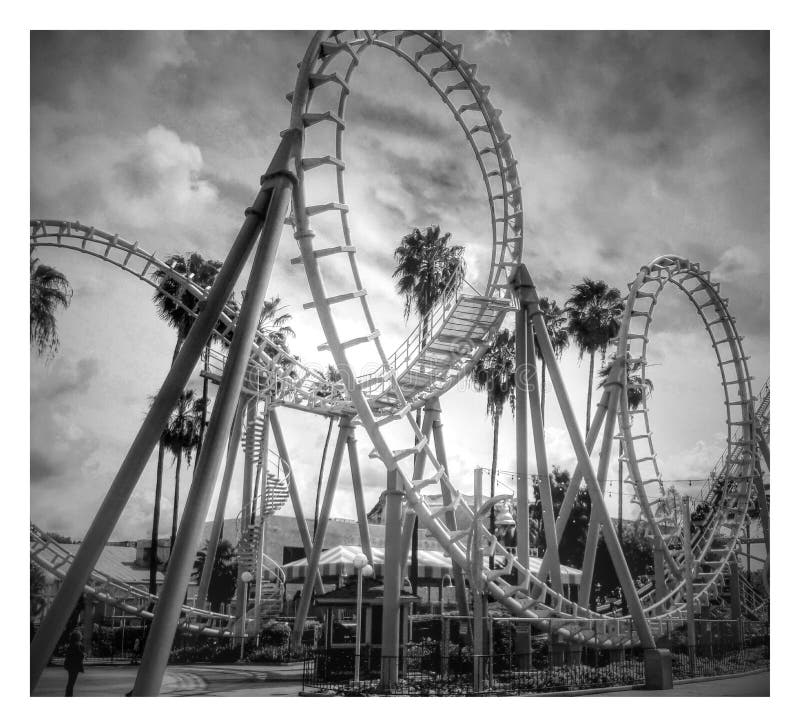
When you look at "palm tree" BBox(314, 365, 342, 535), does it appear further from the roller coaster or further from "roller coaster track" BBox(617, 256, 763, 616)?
"roller coaster track" BBox(617, 256, 763, 616)

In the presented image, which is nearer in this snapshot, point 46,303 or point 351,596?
point 46,303

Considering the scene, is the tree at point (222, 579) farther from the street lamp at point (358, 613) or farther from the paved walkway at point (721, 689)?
the paved walkway at point (721, 689)

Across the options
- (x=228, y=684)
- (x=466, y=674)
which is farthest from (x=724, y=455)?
(x=228, y=684)

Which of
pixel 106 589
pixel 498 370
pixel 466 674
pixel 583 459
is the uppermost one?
pixel 498 370

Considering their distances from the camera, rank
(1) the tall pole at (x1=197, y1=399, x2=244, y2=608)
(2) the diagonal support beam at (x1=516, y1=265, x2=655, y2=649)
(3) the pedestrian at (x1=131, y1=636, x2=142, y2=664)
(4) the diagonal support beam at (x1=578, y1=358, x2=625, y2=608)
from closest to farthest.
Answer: (2) the diagonal support beam at (x1=516, y1=265, x2=655, y2=649)
(4) the diagonal support beam at (x1=578, y1=358, x2=625, y2=608)
(3) the pedestrian at (x1=131, y1=636, x2=142, y2=664)
(1) the tall pole at (x1=197, y1=399, x2=244, y2=608)

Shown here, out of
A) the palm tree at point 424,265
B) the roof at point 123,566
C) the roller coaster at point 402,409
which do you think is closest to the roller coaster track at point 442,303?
the roller coaster at point 402,409

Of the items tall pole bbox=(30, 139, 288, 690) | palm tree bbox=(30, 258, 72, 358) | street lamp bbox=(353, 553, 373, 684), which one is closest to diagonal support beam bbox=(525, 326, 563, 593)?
street lamp bbox=(353, 553, 373, 684)

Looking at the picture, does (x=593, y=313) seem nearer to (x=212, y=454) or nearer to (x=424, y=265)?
(x=424, y=265)
